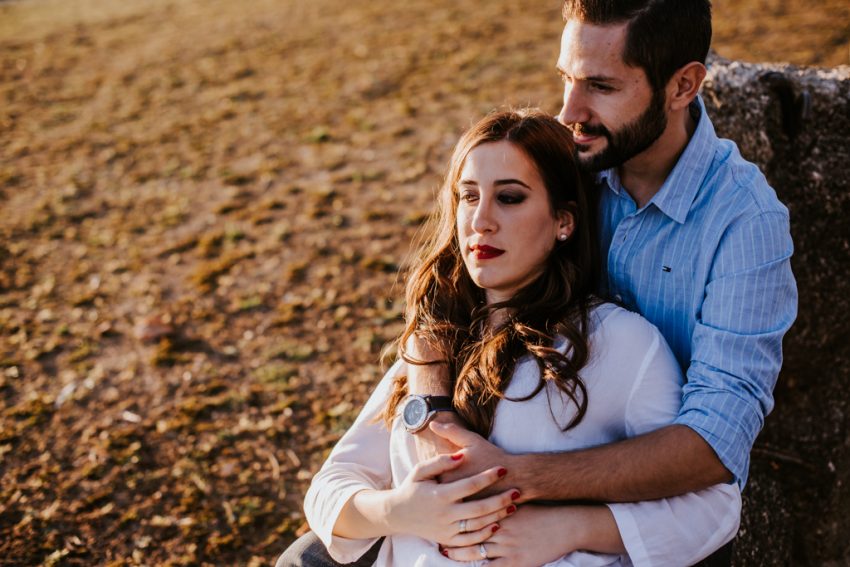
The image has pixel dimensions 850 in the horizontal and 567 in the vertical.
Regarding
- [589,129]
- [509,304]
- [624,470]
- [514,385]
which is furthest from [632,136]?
[624,470]

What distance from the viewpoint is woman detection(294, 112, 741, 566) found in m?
2.22

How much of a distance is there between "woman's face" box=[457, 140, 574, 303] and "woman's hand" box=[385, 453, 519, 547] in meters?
0.65

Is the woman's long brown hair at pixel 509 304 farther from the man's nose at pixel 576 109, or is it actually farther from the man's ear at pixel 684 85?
the man's ear at pixel 684 85

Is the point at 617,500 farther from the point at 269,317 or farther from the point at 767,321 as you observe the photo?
the point at 269,317

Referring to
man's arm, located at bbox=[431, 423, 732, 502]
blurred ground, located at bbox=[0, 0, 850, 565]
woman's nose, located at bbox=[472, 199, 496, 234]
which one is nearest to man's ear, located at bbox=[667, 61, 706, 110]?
woman's nose, located at bbox=[472, 199, 496, 234]

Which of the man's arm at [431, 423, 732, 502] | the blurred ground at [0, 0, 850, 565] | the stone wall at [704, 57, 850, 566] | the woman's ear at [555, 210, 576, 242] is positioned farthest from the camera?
the blurred ground at [0, 0, 850, 565]

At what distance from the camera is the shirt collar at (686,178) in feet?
8.13

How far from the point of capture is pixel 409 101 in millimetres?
8070

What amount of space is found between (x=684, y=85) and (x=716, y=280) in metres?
0.70

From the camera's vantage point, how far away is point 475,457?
2281 millimetres

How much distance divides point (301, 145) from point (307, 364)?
3.35 m

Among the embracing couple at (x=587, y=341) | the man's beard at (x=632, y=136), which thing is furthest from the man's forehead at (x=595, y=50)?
the man's beard at (x=632, y=136)

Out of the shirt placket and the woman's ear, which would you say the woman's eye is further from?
the shirt placket

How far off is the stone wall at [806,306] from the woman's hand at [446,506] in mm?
1320
